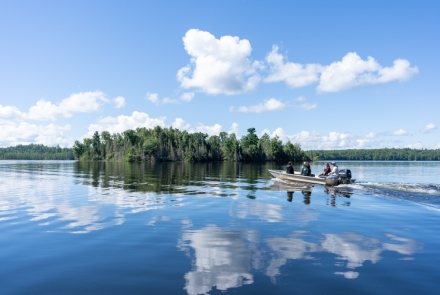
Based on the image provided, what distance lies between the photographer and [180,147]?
515ft

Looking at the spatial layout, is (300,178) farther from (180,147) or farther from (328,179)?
(180,147)

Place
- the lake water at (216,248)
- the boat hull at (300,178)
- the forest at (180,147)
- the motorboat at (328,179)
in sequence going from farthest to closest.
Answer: the forest at (180,147)
the boat hull at (300,178)
the motorboat at (328,179)
the lake water at (216,248)

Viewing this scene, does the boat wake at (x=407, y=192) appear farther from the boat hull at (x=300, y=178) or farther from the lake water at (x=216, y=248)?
the boat hull at (x=300, y=178)

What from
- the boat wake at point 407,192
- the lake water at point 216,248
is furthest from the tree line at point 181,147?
the lake water at point 216,248

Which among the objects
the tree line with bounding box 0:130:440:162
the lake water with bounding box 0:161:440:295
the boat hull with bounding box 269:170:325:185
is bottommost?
the lake water with bounding box 0:161:440:295

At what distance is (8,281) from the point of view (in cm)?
767

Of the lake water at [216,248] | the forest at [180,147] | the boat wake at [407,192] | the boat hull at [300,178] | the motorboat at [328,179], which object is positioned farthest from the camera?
the forest at [180,147]

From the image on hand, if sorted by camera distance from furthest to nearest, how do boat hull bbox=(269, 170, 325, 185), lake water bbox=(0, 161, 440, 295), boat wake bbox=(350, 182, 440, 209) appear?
1. boat hull bbox=(269, 170, 325, 185)
2. boat wake bbox=(350, 182, 440, 209)
3. lake water bbox=(0, 161, 440, 295)

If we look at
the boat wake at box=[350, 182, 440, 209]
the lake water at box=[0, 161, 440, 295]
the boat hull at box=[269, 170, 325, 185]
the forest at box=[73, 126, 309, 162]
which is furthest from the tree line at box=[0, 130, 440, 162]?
the lake water at box=[0, 161, 440, 295]

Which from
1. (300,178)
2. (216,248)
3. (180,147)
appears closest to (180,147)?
(180,147)

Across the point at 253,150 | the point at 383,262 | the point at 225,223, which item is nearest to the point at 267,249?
the point at 383,262

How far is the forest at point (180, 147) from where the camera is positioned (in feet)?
501

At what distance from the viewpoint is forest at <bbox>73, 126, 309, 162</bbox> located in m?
153

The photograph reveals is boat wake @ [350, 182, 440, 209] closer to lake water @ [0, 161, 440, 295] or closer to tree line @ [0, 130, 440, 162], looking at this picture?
lake water @ [0, 161, 440, 295]
